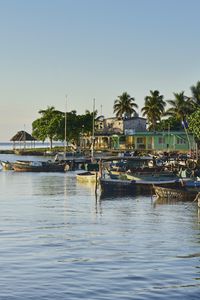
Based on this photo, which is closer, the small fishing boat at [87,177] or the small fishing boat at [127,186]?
the small fishing boat at [127,186]

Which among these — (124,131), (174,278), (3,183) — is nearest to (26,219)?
(174,278)

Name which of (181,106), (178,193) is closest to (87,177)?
(178,193)

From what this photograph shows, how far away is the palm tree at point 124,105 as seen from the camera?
550ft

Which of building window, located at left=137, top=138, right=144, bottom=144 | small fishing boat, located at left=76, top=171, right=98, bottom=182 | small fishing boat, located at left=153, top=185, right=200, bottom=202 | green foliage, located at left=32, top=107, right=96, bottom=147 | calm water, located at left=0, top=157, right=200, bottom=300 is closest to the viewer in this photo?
calm water, located at left=0, top=157, right=200, bottom=300

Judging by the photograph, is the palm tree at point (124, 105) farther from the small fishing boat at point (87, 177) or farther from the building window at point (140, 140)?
the small fishing boat at point (87, 177)

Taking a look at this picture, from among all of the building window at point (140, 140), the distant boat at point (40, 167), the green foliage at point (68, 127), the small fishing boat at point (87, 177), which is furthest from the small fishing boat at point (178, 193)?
the green foliage at point (68, 127)

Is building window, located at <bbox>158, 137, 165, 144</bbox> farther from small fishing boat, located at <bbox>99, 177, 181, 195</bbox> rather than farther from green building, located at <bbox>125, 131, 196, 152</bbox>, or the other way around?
small fishing boat, located at <bbox>99, 177, 181, 195</bbox>

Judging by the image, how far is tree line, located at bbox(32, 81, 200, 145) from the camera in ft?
445

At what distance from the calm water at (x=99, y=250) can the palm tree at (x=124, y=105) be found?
111m

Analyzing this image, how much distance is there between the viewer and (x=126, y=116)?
171000mm

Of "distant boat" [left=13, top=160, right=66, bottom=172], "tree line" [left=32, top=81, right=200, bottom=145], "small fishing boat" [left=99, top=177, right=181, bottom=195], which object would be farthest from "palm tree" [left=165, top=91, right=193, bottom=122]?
"small fishing boat" [left=99, top=177, right=181, bottom=195]

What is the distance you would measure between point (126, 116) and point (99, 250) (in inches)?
5463

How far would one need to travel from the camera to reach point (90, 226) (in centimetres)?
4219

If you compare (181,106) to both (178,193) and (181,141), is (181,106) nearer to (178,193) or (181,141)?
(181,141)
